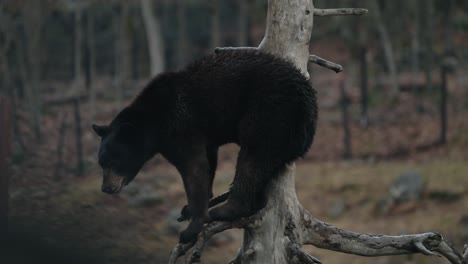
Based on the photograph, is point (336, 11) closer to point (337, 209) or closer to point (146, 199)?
point (337, 209)

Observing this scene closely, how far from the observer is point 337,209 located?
18156mm

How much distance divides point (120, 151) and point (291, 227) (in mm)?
1525

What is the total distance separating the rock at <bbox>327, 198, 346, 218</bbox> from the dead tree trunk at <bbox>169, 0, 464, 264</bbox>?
38.8ft

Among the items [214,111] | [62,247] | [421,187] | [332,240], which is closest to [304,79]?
[214,111]

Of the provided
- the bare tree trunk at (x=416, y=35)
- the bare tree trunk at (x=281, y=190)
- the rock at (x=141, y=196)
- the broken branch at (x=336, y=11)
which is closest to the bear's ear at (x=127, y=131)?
the bare tree trunk at (x=281, y=190)

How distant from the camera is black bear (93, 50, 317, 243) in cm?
568

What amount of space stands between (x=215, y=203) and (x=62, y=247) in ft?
14.2

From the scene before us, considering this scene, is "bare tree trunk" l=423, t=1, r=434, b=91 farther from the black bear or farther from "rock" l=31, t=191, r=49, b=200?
"rock" l=31, t=191, r=49, b=200

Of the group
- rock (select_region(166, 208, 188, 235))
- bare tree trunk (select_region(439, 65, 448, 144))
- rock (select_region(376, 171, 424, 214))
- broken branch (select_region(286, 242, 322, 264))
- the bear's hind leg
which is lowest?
rock (select_region(166, 208, 188, 235))

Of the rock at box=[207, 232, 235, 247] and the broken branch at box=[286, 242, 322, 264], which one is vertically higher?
the broken branch at box=[286, 242, 322, 264]

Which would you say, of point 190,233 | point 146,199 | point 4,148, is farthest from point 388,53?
point 190,233

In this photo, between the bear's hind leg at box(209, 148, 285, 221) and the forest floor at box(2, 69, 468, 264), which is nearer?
the bear's hind leg at box(209, 148, 285, 221)

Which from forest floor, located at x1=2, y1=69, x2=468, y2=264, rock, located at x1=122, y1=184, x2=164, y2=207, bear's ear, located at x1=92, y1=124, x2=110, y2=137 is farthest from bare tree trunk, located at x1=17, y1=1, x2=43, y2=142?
bear's ear, located at x1=92, y1=124, x2=110, y2=137

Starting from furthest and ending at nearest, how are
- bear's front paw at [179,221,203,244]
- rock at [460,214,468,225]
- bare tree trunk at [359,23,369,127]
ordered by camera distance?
bare tree trunk at [359,23,369,127], rock at [460,214,468,225], bear's front paw at [179,221,203,244]
